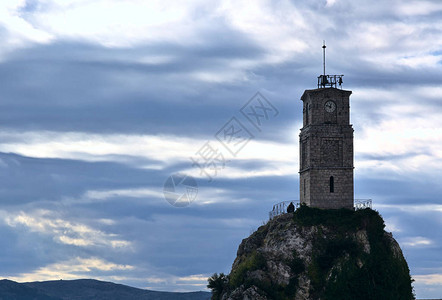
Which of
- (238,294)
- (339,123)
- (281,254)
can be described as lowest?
(238,294)

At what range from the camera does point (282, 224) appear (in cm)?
9688

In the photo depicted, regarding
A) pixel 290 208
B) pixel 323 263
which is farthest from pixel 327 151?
pixel 323 263

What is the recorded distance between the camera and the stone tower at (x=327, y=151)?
3844 inches

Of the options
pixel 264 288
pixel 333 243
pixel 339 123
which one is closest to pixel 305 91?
pixel 339 123

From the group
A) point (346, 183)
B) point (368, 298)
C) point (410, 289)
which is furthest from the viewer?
point (346, 183)

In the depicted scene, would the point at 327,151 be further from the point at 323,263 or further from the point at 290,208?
the point at 323,263

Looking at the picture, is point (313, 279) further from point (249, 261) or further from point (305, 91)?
point (305, 91)

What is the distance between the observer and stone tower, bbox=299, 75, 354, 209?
3844 inches

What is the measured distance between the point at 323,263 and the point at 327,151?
1781cm

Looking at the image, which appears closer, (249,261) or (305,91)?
(249,261)

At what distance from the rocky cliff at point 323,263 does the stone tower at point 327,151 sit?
10.2 ft

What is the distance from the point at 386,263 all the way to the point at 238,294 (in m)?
20.1

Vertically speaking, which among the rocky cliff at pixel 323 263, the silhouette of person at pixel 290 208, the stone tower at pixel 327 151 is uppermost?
the stone tower at pixel 327 151

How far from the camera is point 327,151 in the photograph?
9938cm
